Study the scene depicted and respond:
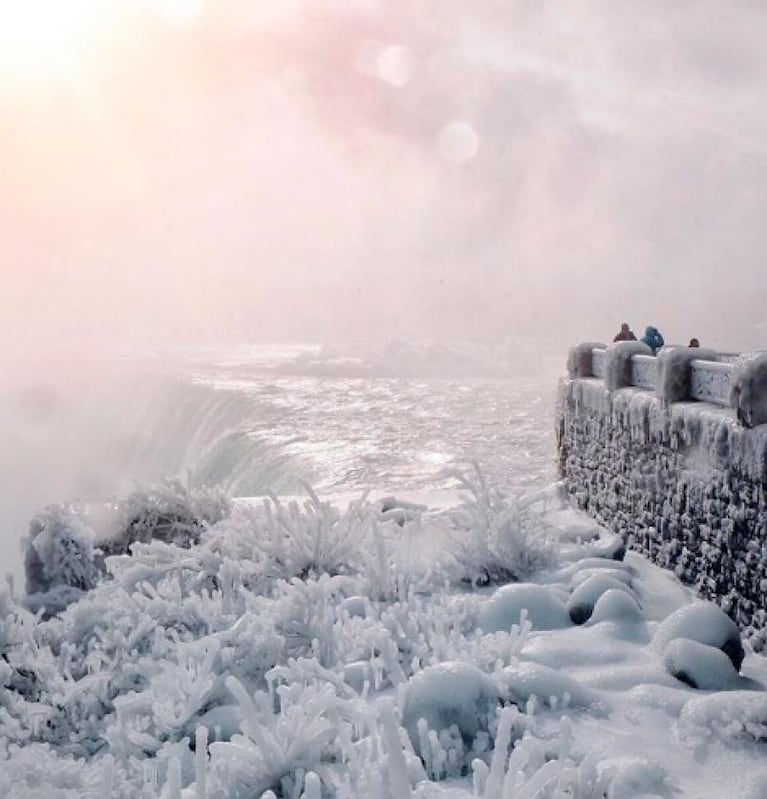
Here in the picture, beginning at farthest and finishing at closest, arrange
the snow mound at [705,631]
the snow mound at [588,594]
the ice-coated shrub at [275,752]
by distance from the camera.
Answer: the snow mound at [588,594]
the snow mound at [705,631]
the ice-coated shrub at [275,752]

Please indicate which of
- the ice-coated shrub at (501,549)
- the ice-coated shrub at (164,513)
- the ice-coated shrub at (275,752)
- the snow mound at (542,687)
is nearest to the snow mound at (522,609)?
the snow mound at (542,687)

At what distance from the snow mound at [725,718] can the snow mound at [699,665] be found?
574 mm

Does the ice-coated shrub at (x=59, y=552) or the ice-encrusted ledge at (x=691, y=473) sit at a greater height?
the ice-encrusted ledge at (x=691, y=473)

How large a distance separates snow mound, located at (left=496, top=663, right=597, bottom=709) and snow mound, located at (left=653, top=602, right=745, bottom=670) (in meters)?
1.14

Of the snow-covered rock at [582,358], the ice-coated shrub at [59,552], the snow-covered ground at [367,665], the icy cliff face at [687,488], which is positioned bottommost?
the ice-coated shrub at [59,552]

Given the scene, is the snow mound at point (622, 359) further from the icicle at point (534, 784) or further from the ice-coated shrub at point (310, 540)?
the icicle at point (534, 784)

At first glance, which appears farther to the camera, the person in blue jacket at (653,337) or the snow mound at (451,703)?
the person in blue jacket at (653,337)

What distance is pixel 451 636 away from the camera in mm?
6094

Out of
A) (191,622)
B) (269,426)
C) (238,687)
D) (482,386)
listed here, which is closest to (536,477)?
(191,622)

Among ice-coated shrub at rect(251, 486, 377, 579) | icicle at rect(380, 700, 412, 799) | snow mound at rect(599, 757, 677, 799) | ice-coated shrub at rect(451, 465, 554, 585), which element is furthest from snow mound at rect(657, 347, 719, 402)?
icicle at rect(380, 700, 412, 799)

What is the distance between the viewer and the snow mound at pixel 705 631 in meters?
6.20

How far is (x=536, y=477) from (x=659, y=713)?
1383 centimetres

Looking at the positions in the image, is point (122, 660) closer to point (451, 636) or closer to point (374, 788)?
point (451, 636)

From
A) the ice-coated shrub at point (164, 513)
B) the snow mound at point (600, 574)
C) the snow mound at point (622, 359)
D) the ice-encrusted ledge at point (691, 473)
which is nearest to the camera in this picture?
the ice-encrusted ledge at point (691, 473)
